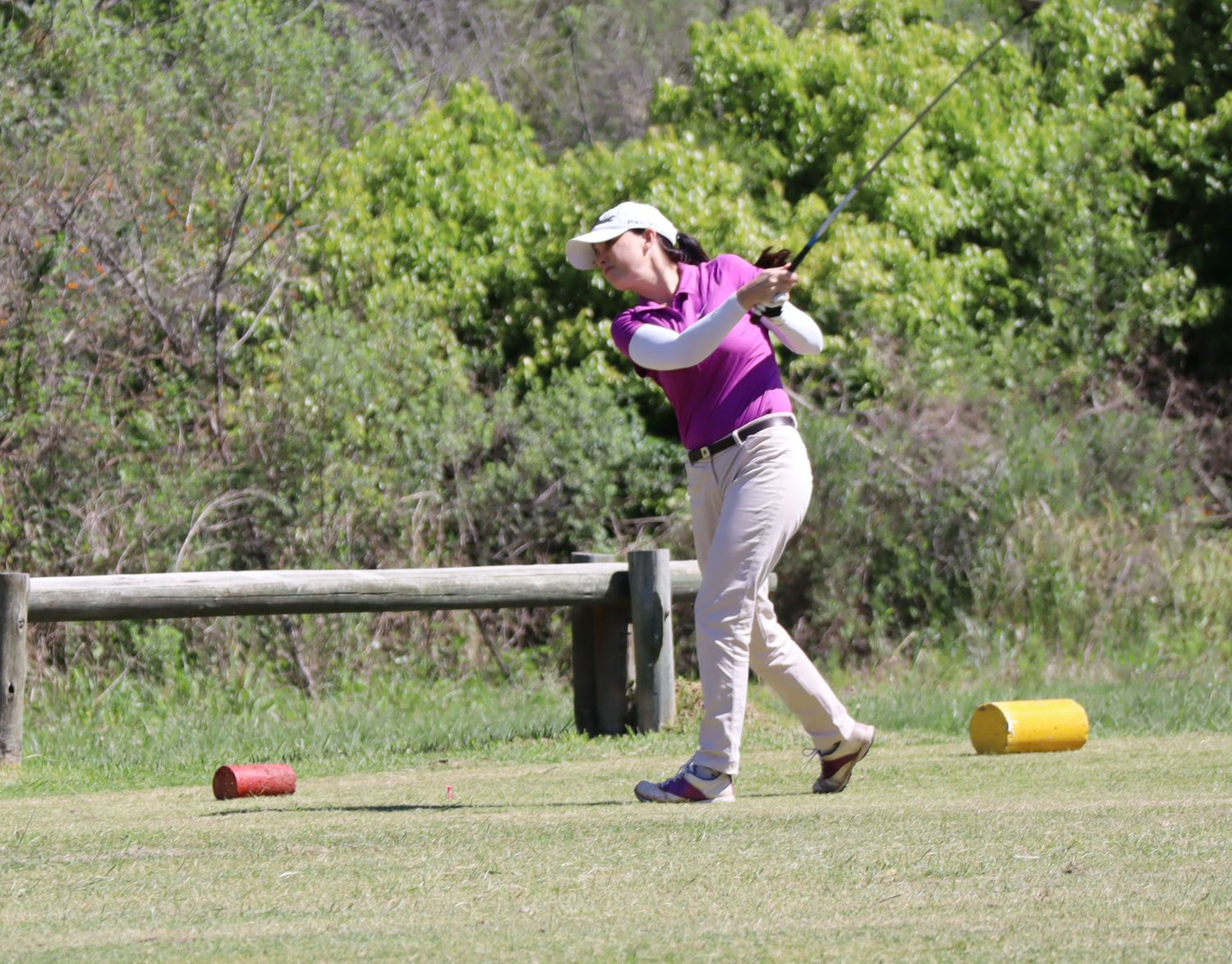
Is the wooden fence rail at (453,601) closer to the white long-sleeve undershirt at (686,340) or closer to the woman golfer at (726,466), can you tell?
the woman golfer at (726,466)

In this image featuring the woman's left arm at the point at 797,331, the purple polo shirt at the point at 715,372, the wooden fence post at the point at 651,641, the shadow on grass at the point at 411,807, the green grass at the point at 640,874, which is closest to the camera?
the green grass at the point at 640,874

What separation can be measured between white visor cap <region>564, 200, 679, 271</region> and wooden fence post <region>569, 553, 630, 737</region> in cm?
283

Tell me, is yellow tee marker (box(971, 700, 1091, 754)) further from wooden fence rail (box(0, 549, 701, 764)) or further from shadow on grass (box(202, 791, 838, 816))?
wooden fence rail (box(0, 549, 701, 764))

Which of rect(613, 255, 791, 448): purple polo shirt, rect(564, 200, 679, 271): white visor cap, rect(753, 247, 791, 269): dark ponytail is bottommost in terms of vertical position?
rect(613, 255, 791, 448): purple polo shirt

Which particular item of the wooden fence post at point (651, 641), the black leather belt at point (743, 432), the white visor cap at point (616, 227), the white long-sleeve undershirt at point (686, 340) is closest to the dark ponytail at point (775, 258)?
the white long-sleeve undershirt at point (686, 340)

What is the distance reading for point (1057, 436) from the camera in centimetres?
1280

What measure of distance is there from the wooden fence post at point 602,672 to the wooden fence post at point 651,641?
5.3 inches

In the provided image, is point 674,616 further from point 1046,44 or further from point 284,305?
point 1046,44

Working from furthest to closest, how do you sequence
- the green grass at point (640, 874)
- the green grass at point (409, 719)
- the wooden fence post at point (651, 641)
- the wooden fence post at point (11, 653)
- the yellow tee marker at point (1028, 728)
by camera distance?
the wooden fence post at point (651, 641), the green grass at point (409, 719), the wooden fence post at point (11, 653), the yellow tee marker at point (1028, 728), the green grass at point (640, 874)

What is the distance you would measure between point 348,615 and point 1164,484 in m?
6.06

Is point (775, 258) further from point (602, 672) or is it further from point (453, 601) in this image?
point (602, 672)

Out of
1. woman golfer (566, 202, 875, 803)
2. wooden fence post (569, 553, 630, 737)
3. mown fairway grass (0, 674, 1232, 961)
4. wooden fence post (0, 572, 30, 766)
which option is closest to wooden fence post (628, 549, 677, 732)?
wooden fence post (569, 553, 630, 737)

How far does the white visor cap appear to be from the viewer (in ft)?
18.5

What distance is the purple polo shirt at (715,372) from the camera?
561cm
